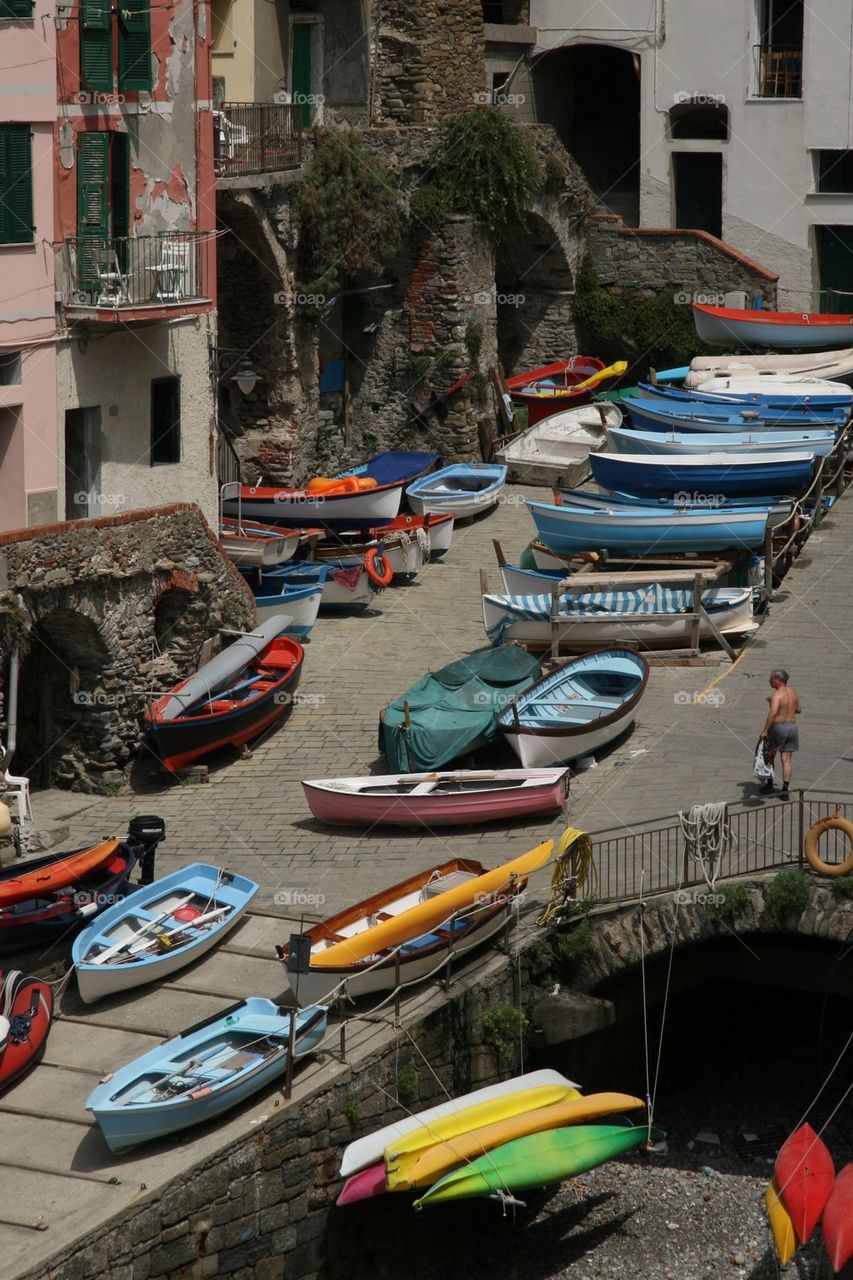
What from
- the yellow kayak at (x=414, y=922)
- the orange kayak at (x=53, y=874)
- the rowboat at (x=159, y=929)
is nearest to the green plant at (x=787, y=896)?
the yellow kayak at (x=414, y=922)

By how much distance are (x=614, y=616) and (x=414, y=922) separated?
774cm

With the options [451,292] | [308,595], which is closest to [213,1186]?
[308,595]

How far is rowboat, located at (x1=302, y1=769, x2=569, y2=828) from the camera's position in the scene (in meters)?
21.5

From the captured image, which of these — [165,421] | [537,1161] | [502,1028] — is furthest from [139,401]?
[537,1161]

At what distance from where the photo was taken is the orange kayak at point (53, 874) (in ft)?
64.3

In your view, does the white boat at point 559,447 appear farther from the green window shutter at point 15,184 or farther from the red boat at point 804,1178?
the red boat at point 804,1178

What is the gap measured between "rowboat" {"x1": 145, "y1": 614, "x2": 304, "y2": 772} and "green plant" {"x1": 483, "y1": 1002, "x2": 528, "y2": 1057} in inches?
244

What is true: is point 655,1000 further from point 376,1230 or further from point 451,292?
point 451,292

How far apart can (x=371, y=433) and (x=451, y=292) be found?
8.42 ft

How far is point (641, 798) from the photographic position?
2177cm

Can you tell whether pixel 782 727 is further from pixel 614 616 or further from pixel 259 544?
pixel 259 544

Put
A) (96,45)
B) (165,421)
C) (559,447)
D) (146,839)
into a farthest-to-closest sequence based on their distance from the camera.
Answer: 1. (559,447)
2. (165,421)
3. (96,45)
4. (146,839)

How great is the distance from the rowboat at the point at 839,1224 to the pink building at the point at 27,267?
11306mm

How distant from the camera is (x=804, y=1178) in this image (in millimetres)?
17656
